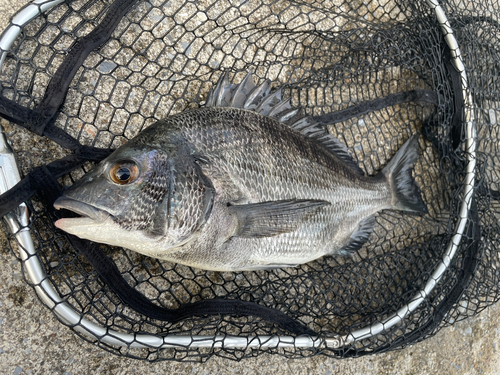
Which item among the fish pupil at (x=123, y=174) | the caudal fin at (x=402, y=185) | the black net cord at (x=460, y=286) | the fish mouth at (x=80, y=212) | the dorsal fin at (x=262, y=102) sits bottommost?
the black net cord at (x=460, y=286)

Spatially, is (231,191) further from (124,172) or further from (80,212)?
(80,212)

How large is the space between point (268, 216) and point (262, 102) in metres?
0.56

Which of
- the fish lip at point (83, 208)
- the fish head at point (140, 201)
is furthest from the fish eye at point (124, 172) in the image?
the fish lip at point (83, 208)

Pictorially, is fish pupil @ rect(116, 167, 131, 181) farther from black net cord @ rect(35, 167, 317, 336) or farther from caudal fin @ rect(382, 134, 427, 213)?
caudal fin @ rect(382, 134, 427, 213)

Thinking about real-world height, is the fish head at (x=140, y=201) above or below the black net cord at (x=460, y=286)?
above

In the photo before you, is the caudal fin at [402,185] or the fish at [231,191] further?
the caudal fin at [402,185]

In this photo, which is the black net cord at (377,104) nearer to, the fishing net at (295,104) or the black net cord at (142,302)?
the fishing net at (295,104)

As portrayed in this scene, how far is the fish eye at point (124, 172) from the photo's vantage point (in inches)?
47.7

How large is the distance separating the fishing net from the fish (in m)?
0.25

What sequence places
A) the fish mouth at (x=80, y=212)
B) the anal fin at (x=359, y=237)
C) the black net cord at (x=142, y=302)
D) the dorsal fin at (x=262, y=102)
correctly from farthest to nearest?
the anal fin at (x=359, y=237) < the dorsal fin at (x=262, y=102) < the black net cord at (x=142, y=302) < the fish mouth at (x=80, y=212)

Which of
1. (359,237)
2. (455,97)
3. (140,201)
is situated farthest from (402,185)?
(140,201)

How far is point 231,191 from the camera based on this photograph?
4.54ft

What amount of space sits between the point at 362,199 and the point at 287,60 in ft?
2.85

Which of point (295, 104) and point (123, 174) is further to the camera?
point (295, 104)
